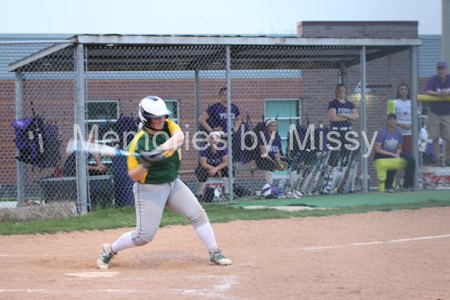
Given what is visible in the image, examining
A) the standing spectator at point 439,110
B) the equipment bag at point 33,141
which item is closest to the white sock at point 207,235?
the equipment bag at point 33,141

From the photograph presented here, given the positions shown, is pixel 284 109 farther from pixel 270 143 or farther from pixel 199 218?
pixel 199 218

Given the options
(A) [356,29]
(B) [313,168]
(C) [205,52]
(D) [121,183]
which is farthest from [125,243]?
(A) [356,29]

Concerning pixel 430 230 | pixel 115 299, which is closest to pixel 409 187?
pixel 430 230

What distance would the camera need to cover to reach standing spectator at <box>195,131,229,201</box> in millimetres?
10297

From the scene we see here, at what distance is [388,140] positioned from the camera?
1130 centimetres

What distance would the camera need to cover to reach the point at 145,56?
35.3 feet

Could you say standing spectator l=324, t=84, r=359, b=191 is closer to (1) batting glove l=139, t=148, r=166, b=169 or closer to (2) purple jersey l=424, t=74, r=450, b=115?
(2) purple jersey l=424, t=74, r=450, b=115

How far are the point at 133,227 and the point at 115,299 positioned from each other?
3.82 metres

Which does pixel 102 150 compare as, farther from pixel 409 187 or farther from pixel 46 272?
pixel 409 187

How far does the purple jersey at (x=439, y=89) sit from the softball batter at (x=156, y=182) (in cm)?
824

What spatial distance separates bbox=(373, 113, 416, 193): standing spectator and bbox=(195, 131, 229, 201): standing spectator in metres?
3.65

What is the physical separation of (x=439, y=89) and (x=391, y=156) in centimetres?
186

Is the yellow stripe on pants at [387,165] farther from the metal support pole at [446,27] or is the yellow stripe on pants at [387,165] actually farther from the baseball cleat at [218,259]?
the baseball cleat at [218,259]

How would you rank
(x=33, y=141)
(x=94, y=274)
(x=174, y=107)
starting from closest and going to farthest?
(x=94, y=274) < (x=33, y=141) < (x=174, y=107)
